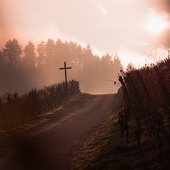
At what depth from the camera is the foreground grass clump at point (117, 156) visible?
8.98 meters

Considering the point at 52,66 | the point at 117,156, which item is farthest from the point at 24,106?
the point at 52,66

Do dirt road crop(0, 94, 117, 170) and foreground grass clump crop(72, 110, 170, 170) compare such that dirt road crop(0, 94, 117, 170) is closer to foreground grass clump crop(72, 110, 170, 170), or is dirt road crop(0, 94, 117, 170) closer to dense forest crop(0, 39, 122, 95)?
foreground grass clump crop(72, 110, 170, 170)

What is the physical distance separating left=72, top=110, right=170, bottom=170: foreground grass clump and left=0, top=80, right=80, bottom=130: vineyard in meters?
9.56

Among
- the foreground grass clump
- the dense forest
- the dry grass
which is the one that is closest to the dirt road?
the foreground grass clump

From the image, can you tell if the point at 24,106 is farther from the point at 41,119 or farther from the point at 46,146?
the point at 46,146

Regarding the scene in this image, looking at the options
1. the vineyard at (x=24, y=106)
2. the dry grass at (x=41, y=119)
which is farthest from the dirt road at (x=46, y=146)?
the vineyard at (x=24, y=106)

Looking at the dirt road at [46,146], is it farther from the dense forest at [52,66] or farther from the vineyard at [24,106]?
the dense forest at [52,66]

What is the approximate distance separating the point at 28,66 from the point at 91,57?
3084cm

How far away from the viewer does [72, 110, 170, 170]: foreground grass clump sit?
898 cm

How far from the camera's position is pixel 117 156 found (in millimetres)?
10289

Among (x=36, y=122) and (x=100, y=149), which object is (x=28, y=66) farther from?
(x=100, y=149)

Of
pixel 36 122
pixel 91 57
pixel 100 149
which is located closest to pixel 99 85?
pixel 91 57

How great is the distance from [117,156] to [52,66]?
427ft

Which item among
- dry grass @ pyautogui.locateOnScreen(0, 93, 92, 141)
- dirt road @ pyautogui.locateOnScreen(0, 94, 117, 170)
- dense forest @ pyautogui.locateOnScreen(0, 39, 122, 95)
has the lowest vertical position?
dirt road @ pyautogui.locateOnScreen(0, 94, 117, 170)
